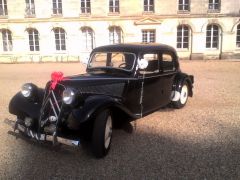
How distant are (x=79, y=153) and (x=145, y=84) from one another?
74.8 inches

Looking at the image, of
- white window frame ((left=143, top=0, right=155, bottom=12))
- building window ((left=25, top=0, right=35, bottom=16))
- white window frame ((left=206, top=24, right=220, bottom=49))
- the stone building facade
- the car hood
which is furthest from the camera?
building window ((left=25, top=0, right=35, bottom=16))

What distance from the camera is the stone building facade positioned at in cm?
2480

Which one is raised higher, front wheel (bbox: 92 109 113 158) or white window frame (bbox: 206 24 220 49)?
white window frame (bbox: 206 24 220 49)

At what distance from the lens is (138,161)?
4352 millimetres

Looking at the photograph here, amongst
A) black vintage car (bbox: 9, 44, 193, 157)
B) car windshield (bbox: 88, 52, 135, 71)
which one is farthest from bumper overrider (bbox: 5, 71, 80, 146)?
car windshield (bbox: 88, 52, 135, 71)

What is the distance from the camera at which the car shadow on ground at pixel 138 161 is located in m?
3.96

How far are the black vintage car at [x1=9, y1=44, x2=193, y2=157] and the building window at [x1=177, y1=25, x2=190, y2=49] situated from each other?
19.3m

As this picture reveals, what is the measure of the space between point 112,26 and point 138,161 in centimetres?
2249

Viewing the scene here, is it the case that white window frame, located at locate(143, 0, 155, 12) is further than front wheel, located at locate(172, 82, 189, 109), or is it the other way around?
white window frame, located at locate(143, 0, 155, 12)

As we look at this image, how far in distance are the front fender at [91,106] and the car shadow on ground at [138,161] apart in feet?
2.06

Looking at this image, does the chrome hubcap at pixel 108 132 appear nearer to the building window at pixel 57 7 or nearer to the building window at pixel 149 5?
the building window at pixel 149 5

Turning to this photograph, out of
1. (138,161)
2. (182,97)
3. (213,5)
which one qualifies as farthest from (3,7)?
(138,161)

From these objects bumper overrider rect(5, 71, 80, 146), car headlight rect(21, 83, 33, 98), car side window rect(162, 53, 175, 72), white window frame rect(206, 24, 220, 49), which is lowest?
bumper overrider rect(5, 71, 80, 146)

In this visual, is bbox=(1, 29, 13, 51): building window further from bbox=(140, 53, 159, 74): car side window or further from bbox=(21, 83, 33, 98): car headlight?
bbox=(21, 83, 33, 98): car headlight
